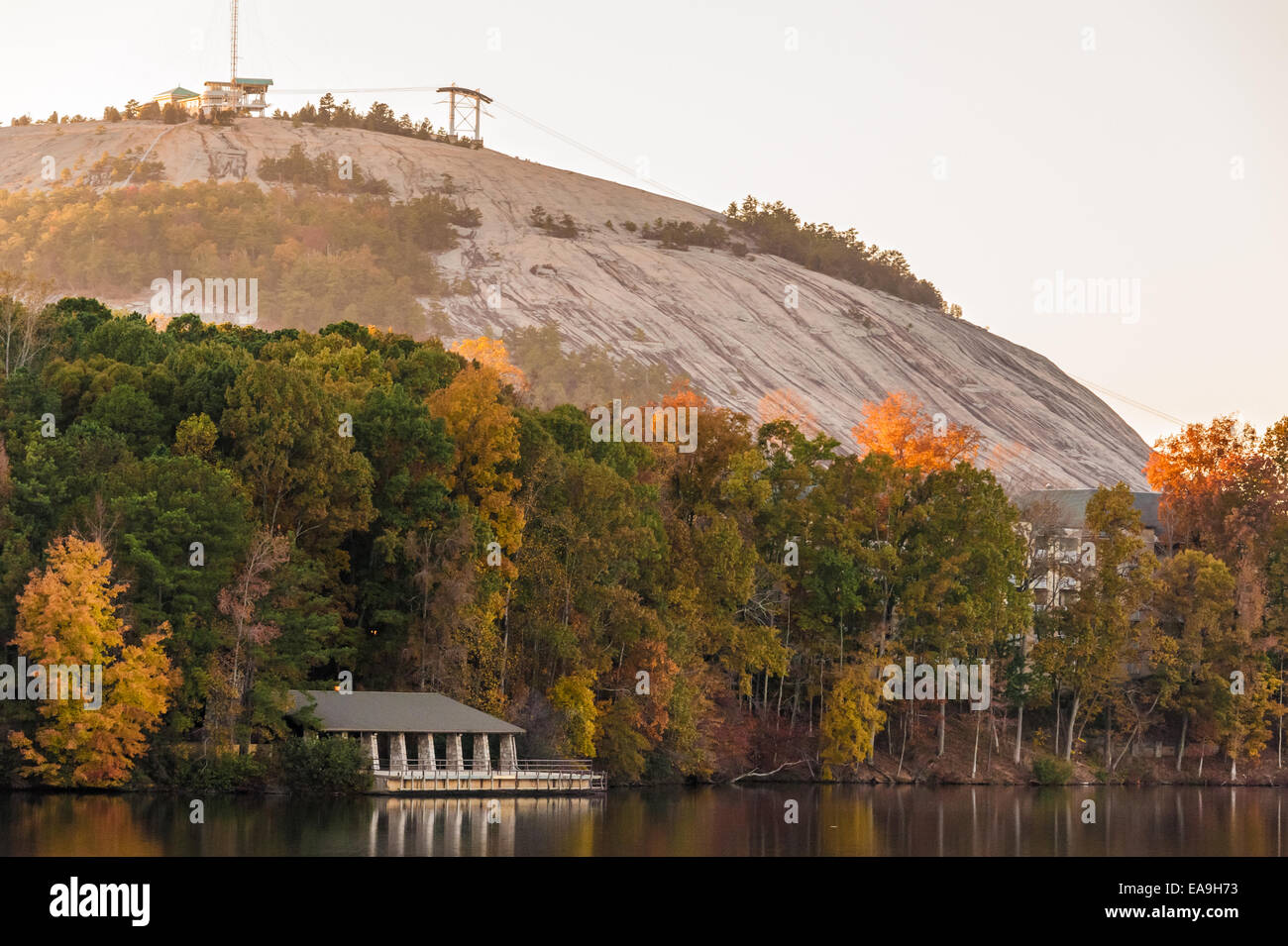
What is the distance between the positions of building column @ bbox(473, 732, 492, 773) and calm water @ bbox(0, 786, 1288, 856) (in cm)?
207

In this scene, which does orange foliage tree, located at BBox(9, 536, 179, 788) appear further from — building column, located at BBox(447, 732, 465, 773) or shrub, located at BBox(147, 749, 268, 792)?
building column, located at BBox(447, 732, 465, 773)

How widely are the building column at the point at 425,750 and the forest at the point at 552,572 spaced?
13.9 feet

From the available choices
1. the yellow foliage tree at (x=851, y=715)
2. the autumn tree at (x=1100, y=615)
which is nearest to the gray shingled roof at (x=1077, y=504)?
the autumn tree at (x=1100, y=615)

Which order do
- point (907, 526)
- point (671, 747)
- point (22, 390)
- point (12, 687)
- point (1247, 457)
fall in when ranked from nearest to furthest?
point (12, 687)
point (22, 390)
point (671, 747)
point (907, 526)
point (1247, 457)

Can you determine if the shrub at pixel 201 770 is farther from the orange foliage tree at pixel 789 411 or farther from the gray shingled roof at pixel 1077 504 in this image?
the orange foliage tree at pixel 789 411

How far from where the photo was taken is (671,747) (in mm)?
82875

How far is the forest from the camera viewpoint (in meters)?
66.0

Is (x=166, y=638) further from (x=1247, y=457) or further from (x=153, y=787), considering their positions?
(x=1247, y=457)

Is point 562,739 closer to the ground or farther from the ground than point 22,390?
closer to the ground

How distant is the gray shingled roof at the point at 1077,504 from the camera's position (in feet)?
363

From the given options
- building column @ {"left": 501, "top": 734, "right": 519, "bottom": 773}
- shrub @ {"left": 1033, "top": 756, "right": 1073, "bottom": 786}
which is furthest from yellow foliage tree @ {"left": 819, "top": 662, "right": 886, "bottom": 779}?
building column @ {"left": 501, "top": 734, "right": 519, "bottom": 773}
